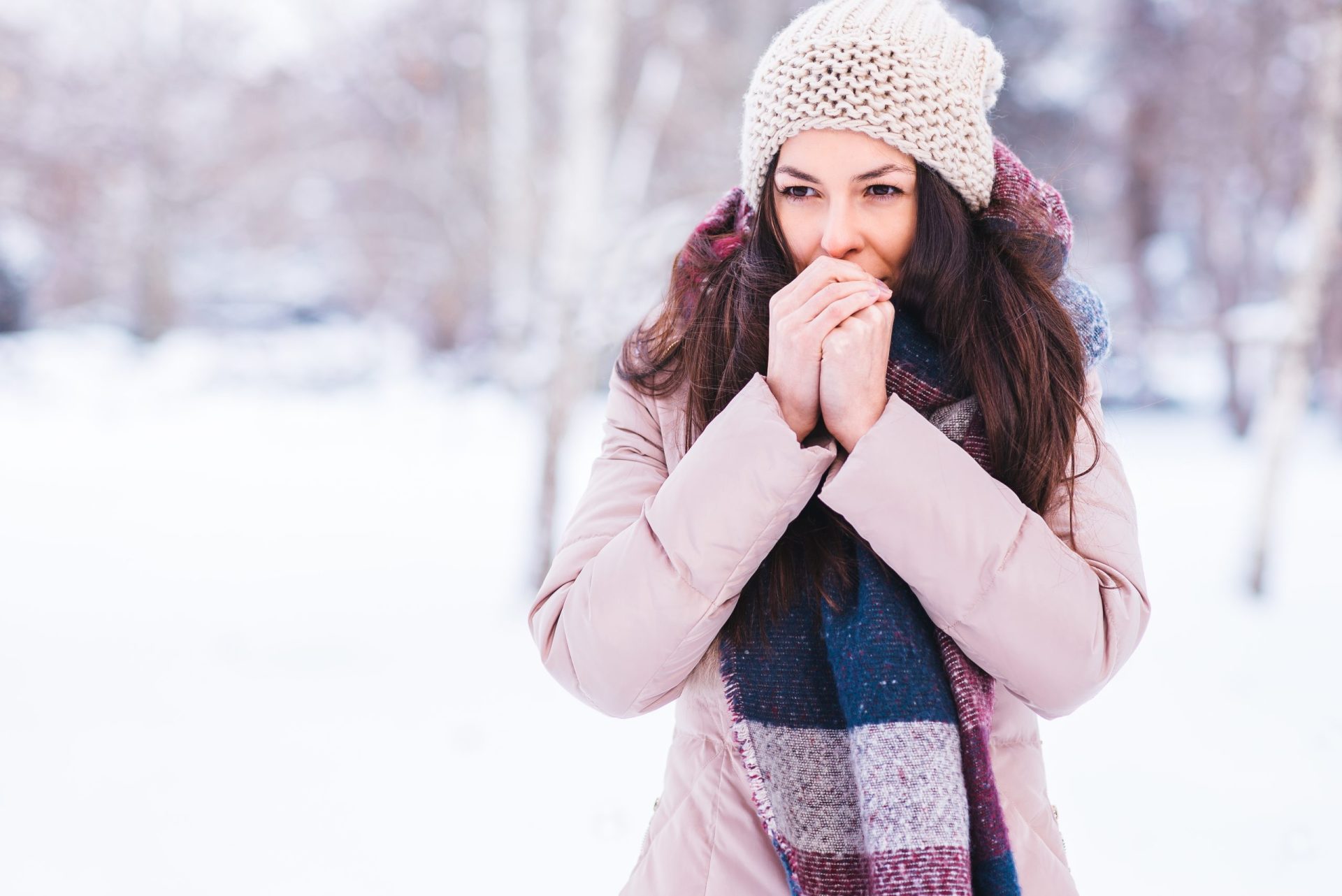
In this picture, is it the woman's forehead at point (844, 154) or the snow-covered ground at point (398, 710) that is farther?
the snow-covered ground at point (398, 710)

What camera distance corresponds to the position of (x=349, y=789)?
3416 mm

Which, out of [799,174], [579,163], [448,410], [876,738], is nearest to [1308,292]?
[579,163]

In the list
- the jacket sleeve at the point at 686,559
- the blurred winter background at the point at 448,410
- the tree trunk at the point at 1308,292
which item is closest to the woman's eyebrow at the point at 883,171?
the jacket sleeve at the point at 686,559

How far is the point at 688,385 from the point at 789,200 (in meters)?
0.33

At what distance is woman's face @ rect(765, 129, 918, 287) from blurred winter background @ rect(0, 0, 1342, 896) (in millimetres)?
470

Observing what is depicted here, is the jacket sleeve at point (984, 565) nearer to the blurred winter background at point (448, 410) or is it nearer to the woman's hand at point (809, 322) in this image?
the woman's hand at point (809, 322)

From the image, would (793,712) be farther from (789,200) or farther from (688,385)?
(789,200)

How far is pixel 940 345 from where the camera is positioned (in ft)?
4.67

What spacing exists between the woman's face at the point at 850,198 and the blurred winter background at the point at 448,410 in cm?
47

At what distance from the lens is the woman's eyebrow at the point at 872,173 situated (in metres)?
1.39

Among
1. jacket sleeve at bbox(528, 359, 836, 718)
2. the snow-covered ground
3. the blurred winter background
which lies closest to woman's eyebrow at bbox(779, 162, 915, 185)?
jacket sleeve at bbox(528, 359, 836, 718)

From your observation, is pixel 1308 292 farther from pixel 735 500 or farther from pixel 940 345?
pixel 735 500

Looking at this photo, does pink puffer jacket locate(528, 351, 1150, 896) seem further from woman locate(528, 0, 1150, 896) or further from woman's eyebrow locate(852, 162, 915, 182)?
woman's eyebrow locate(852, 162, 915, 182)

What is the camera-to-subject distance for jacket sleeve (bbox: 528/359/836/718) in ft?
3.75
